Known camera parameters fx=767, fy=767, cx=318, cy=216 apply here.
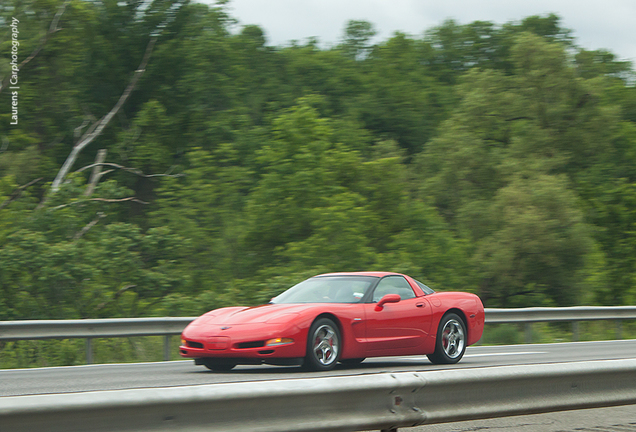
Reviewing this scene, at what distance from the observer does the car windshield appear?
9547mm

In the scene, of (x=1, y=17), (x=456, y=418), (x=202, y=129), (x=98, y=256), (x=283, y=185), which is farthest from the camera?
(x=202, y=129)

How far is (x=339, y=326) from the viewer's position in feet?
29.4

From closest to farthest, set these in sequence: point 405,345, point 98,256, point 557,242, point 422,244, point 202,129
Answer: point 405,345 < point 98,256 < point 422,244 < point 557,242 < point 202,129

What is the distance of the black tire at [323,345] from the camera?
8.56m

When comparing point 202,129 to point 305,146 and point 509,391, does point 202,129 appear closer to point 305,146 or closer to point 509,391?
point 305,146

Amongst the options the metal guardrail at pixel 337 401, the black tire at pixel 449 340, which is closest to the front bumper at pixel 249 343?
the black tire at pixel 449 340

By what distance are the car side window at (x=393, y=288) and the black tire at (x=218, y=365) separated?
6.59ft

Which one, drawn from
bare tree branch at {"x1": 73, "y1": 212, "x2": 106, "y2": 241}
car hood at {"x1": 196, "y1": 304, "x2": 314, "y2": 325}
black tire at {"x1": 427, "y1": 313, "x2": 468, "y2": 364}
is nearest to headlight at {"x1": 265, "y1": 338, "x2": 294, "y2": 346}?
car hood at {"x1": 196, "y1": 304, "x2": 314, "y2": 325}

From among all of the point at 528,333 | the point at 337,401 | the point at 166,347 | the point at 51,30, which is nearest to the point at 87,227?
the point at 166,347

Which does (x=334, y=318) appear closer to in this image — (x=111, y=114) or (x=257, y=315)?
(x=257, y=315)

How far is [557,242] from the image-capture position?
1106 inches

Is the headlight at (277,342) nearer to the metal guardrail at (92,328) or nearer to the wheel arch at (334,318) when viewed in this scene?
the wheel arch at (334,318)

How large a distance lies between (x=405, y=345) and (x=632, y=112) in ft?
122

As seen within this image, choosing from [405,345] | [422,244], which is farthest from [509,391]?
[422,244]
